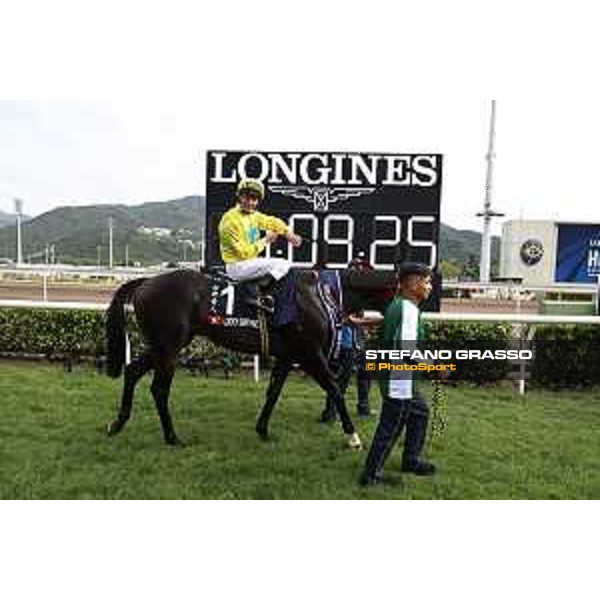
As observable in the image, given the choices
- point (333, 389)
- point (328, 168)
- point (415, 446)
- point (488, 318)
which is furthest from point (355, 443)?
point (328, 168)

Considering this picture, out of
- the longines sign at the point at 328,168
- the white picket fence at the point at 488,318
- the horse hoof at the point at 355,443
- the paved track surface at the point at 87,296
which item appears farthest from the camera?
the paved track surface at the point at 87,296

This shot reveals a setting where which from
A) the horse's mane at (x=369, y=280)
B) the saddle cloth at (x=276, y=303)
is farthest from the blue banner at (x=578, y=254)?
the saddle cloth at (x=276, y=303)

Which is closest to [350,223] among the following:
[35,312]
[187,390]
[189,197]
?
[189,197]

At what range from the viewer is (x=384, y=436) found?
3215 mm

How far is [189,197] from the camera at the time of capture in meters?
5.01

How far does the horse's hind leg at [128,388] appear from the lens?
4027mm

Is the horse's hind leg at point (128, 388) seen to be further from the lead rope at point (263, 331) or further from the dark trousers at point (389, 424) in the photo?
the dark trousers at point (389, 424)

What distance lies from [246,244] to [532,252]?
20.8 ft

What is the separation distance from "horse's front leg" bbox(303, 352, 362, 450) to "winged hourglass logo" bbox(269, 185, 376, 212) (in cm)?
156

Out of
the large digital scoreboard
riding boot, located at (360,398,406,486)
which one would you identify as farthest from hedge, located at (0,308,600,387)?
riding boot, located at (360,398,406,486)

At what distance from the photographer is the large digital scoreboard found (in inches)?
191

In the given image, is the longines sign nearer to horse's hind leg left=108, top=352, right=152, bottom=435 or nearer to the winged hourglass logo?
the winged hourglass logo

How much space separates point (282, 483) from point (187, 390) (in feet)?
7.06

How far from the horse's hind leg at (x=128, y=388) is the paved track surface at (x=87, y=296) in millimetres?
5206
